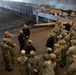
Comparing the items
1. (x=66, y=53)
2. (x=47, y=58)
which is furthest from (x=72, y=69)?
(x=66, y=53)

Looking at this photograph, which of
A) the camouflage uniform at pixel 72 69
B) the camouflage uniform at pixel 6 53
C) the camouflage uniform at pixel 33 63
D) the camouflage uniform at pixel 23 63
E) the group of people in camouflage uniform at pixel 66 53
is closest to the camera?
the camouflage uniform at pixel 72 69

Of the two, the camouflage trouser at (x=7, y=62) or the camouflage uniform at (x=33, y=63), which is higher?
the camouflage uniform at (x=33, y=63)

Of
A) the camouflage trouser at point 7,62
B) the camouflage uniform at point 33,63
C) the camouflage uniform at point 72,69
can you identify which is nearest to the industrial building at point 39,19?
the camouflage trouser at point 7,62

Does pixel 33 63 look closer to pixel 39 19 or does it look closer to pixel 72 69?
pixel 72 69

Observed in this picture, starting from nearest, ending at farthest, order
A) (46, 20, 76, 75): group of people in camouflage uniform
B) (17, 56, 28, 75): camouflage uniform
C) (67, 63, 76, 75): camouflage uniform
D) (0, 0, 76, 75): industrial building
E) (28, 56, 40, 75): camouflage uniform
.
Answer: (67, 63, 76, 75): camouflage uniform
(46, 20, 76, 75): group of people in camouflage uniform
(28, 56, 40, 75): camouflage uniform
(17, 56, 28, 75): camouflage uniform
(0, 0, 76, 75): industrial building

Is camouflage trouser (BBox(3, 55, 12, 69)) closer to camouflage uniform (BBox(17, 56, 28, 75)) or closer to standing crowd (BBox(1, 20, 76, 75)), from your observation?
standing crowd (BBox(1, 20, 76, 75))

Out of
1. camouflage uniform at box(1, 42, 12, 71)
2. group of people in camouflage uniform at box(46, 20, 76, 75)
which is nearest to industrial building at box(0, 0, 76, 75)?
camouflage uniform at box(1, 42, 12, 71)

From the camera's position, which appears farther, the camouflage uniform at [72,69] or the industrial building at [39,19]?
the industrial building at [39,19]

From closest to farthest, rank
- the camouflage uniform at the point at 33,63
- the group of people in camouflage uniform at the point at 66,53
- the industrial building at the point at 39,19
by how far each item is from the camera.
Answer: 1. the group of people in camouflage uniform at the point at 66,53
2. the camouflage uniform at the point at 33,63
3. the industrial building at the point at 39,19

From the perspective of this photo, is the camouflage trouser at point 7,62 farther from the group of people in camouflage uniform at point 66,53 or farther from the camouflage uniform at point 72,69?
the camouflage uniform at point 72,69

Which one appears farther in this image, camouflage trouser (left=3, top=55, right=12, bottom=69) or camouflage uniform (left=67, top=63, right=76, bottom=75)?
camouflage trouser (left=3, top=55, right=12, bottom=69)

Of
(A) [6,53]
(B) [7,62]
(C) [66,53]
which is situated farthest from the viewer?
(B) [7,62]

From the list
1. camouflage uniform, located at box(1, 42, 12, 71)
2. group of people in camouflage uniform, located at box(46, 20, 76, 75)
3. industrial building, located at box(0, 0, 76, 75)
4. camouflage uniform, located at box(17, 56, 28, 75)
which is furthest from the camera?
industrial building, located at box(0, 0, 76, 75)

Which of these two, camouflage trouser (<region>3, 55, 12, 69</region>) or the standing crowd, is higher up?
the standing crowd
